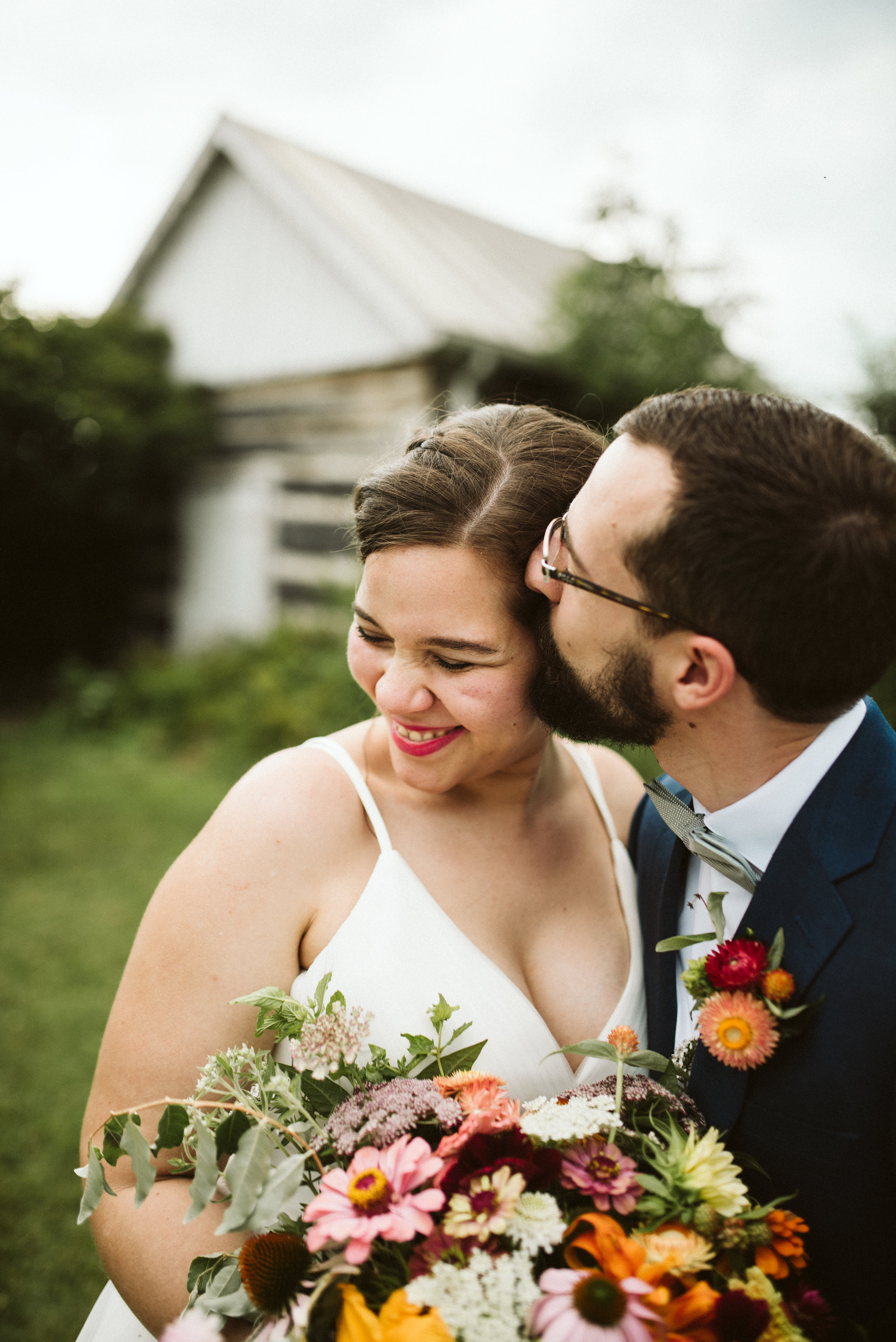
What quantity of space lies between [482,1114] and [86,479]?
10393mm

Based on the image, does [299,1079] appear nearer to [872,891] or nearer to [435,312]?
[872,891]

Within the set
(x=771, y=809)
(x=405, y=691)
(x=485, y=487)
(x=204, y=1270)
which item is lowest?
(x=204, y=1270)

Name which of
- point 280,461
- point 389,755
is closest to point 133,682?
point 280,461

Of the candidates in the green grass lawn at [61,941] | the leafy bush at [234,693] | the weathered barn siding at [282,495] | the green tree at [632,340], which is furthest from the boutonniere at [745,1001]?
the weathered barn siding at [282,495]

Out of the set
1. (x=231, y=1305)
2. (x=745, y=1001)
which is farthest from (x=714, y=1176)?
(x=231, y=1305)

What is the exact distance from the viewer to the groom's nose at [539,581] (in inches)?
68.3

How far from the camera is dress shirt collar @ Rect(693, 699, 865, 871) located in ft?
5.06

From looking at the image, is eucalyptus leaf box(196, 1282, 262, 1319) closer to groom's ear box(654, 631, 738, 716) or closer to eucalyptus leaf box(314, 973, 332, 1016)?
eucalyptus leaf box(314, 973, 332, 1016)

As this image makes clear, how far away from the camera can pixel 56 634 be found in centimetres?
1140

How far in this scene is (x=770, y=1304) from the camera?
1.10 m

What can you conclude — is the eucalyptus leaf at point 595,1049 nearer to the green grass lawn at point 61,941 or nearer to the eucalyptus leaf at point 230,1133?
the eucalyptus leaf at point 230,1133

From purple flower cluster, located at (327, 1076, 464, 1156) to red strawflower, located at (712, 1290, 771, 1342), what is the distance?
0.41m

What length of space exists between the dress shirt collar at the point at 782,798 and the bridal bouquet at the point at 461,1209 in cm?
43

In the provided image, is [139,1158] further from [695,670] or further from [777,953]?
[695,670]
